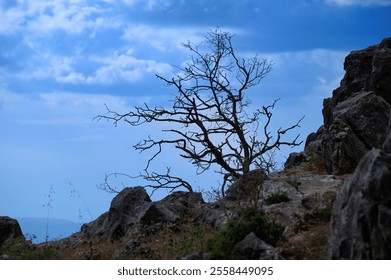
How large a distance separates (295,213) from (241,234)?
388 cm

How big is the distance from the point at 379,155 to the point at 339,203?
55.4 inches

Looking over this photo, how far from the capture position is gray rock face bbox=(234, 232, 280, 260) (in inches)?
425

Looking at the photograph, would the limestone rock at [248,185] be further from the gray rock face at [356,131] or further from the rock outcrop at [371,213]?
the rock outcrop at [371,213]

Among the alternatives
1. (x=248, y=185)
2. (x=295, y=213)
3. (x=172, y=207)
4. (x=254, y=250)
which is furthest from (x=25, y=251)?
(x=254, y=250)

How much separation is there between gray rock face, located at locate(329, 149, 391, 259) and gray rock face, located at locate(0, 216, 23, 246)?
18.3m

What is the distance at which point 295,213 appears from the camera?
51.5ft

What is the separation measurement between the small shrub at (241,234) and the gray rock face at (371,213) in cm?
317

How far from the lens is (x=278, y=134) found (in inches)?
1019

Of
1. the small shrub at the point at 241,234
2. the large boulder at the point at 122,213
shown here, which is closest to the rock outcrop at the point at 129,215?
the large boulder at the point at 122,213

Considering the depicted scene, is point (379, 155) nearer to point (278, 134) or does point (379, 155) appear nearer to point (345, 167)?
point (345, 167)

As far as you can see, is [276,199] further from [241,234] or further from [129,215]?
[129,215]

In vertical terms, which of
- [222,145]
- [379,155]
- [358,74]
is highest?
[358,74]
